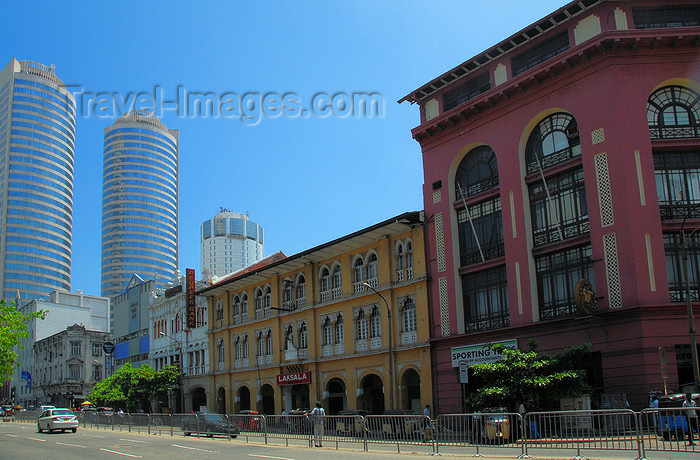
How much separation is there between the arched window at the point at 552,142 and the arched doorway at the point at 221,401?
33886mm

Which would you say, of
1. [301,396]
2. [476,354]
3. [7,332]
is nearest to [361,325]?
[301,396]

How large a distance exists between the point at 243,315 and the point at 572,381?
31.9 metres

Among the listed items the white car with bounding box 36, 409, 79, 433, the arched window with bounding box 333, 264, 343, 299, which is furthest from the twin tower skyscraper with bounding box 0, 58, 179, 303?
the white car with bounding box 36, 409, 79, 433

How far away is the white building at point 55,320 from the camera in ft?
385

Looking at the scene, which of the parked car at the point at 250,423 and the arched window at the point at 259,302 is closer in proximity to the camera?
the parked car at the point at 250,423

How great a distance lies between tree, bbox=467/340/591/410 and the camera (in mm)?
26297

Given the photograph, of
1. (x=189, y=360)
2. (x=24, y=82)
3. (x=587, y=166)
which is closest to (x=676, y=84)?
(x=587, y=166)

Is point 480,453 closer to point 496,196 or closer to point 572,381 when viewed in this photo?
point 572,381

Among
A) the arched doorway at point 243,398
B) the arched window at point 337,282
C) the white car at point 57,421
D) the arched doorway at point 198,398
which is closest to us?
the white car at point 57,421

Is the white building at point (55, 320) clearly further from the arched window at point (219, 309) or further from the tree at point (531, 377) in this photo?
the tree at point (531, 377)

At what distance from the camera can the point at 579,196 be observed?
30.6 meters

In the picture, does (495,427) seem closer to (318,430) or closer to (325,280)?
(318,430)

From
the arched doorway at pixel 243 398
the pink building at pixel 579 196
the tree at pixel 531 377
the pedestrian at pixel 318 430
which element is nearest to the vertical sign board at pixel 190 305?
the arched doorway at pixel 243 398

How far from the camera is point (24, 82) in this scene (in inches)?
6373
